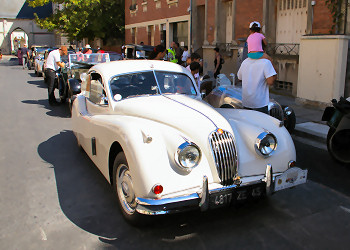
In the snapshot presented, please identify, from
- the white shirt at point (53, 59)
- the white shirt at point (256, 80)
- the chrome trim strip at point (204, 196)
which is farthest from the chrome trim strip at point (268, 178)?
the white shirt at point (53, 59)

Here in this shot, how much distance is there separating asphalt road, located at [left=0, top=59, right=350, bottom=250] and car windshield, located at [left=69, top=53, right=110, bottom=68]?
5.90 m

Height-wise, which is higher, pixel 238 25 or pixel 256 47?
pixel 238 25

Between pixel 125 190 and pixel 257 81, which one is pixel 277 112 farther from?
pixel 125 190

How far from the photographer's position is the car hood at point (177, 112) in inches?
153

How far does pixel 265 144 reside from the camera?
3.95m

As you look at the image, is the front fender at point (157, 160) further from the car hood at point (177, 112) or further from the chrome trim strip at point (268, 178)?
the chrome trim strip at point (268, 178)

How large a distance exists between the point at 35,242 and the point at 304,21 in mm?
11564

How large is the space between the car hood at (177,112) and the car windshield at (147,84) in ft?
0.44

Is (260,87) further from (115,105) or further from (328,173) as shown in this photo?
(115,105)

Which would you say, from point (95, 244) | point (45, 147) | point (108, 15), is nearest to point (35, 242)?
point (95, 244)

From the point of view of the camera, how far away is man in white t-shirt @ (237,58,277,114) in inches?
206

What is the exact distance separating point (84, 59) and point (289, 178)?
938 cm

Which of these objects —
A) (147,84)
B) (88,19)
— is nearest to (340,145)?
(147,84)

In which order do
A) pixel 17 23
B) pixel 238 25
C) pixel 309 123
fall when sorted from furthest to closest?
pixel 17 23 → pixel 238 25 → pixel 309 123
